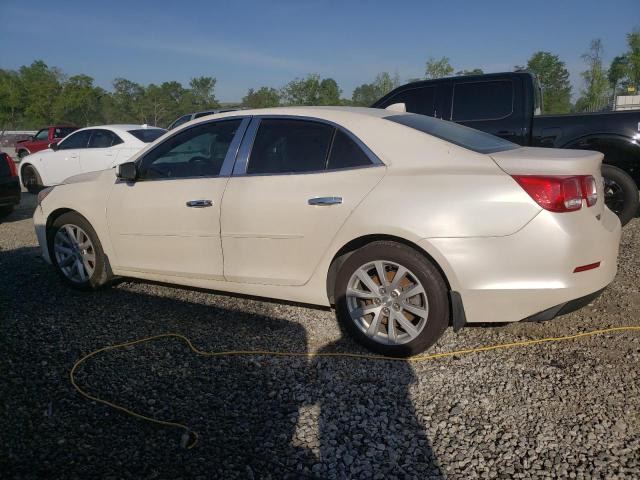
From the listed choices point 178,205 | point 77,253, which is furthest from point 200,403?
point 77,253

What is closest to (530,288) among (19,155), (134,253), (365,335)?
(365,335)

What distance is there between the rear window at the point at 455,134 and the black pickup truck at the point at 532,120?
2.89 m

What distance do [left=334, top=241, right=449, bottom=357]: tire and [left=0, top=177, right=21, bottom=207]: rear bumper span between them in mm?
7946

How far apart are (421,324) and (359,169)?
3.47 feet

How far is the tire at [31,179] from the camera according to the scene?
1257 centimetres

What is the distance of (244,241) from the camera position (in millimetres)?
3719

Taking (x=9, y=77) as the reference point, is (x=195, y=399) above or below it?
below

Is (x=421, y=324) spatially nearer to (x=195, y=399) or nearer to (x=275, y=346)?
(x=275, y=346)

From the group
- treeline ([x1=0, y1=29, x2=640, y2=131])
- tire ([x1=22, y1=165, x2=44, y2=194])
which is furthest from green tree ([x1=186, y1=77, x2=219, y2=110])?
tire ([x1=22, y1=165, x2=44, y2=194])

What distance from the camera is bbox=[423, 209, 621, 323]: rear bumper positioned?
2871 millimetres

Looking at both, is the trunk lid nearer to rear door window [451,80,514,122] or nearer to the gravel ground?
the gravel ground

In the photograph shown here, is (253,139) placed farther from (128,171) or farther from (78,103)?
(78,103)

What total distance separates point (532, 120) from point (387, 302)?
429 centimetres

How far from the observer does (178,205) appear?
13.1ft
